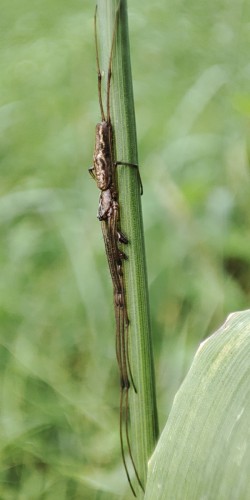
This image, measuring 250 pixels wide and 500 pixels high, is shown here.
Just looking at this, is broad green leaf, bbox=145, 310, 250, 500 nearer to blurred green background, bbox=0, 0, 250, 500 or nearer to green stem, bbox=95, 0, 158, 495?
green stem, bbox=95, 0, 158, 495

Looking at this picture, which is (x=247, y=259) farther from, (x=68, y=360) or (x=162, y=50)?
(x=162, y=50)

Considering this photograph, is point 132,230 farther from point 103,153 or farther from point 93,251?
point 93,251

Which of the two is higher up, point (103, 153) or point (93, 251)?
point (103, 153)

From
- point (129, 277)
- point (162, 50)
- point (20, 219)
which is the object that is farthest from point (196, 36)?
point (129, 277)

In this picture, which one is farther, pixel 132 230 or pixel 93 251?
pixel 93 251

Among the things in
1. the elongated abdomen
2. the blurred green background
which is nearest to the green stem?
the elongated abdomen

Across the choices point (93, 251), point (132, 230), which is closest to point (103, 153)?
point (132, 230)

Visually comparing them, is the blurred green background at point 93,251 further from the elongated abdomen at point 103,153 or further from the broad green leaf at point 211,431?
the broad green leaf at point 211,431

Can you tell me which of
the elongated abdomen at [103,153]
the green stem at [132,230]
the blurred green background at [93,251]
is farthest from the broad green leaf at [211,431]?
the blurred green background at [93,251]
